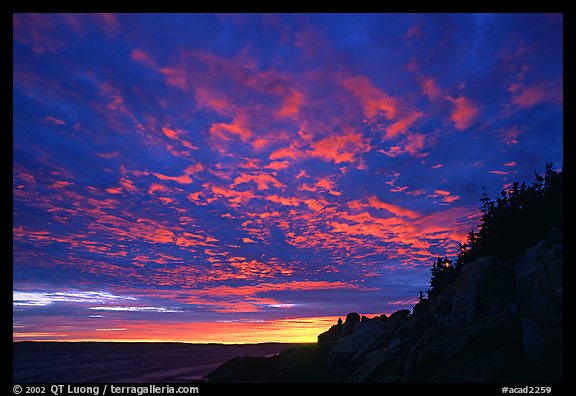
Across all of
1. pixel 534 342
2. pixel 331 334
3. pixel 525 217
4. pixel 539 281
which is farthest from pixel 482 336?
pixel 331 334

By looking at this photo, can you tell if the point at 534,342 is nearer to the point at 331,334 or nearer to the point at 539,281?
the point at 539,281

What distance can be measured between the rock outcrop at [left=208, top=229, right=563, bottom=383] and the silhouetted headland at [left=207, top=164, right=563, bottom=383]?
5 cm

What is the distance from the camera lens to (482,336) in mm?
19172

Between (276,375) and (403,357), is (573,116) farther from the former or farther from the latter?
(276,375)

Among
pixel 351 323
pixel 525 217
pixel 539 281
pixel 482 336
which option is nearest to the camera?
pixel 482 336

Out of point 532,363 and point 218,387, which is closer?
point 218,387

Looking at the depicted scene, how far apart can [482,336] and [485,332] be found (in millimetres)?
292

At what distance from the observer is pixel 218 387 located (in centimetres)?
913

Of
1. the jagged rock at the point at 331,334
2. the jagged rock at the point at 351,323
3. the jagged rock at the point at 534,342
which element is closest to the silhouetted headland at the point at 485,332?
the jagged rock at the point at 534,342

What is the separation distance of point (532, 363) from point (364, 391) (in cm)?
1423

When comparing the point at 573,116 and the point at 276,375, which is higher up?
the point at 573,116

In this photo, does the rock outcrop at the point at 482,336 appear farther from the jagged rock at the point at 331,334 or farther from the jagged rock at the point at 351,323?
the jagged rock at the point at 331,334
